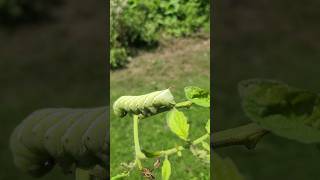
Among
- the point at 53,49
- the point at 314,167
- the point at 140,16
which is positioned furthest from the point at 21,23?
the point at 140,16

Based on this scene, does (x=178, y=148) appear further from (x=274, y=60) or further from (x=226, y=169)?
(x=274, y=60)

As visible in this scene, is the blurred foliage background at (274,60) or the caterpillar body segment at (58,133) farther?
the blurred foliage background at (274,60)

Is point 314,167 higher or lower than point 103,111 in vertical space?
lower

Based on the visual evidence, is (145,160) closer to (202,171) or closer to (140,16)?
(202,171)

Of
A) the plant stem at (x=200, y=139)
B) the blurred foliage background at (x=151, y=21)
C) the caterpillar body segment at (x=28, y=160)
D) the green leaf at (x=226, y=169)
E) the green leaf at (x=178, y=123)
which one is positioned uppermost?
the blurred foliage background at (x=151, y=21)

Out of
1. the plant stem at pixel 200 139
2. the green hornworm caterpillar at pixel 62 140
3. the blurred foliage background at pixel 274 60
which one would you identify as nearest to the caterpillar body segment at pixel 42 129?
the green hornworm caterpillar at pixel 62 140

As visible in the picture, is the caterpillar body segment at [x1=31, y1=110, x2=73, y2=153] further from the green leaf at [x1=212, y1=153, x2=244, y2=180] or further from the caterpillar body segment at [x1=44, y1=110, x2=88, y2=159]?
the green leaf at [x1=212, y1=153, x2=244, y2=180]

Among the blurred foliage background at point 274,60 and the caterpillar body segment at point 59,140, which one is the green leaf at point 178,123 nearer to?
the caterpillar body segment at point 59,140
